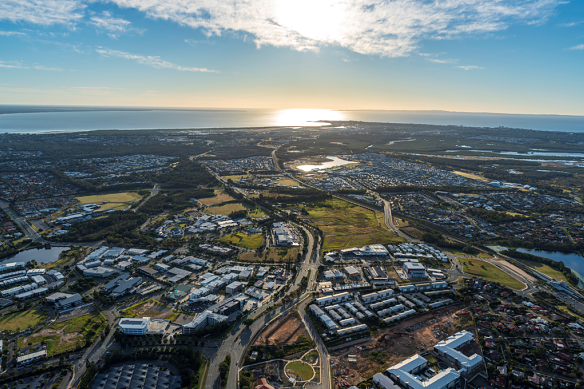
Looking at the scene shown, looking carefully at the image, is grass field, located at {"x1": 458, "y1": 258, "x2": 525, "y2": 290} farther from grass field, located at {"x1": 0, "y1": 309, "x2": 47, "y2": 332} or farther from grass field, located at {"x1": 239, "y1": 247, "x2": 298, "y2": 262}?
grass field, located at {"x1": 0, "y1": 309, "x2": 47, "y2": 332}

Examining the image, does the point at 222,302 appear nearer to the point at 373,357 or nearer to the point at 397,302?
the point at 373,357

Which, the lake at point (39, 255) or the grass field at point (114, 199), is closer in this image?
the lake at point (39, 255)

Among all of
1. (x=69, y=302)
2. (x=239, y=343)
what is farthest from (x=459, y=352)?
(x=69, y=302)

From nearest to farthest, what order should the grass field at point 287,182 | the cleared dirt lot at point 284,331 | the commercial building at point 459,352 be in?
the commercial building at point 459,352 < the cleared dirt lot at point 284,331 < the grass field at point 287,182

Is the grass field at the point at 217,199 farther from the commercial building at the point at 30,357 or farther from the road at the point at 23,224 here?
the commercial building at the point at 30,357

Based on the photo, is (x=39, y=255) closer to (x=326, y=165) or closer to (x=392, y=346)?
(x=392, y=346)

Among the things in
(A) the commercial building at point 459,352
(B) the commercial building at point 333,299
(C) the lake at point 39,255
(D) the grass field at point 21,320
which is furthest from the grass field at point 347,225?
(C) the lake at point 39,255

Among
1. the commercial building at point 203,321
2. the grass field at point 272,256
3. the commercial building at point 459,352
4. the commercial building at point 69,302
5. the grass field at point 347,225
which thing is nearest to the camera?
the commercial building at point 459,352
